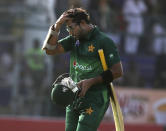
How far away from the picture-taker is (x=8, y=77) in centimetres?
1283

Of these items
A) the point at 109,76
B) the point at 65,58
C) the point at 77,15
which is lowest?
the point at 65,58

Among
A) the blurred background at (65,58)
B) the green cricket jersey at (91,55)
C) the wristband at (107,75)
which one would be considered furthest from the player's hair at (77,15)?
the blurred background at (65,58)

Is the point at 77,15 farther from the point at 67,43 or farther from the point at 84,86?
the point at 84,86

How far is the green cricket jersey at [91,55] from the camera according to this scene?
638 centimetres

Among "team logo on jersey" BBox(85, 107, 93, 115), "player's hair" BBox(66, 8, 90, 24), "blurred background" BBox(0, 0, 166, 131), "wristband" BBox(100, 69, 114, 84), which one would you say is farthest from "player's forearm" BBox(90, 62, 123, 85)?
"blurred background" BBox(0, 0, 166, 131)

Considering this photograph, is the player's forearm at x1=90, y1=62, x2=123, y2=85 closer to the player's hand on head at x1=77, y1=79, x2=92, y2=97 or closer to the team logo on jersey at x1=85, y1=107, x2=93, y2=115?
the player's hand on head at x1=77, y1=79, x2=92, y2=97

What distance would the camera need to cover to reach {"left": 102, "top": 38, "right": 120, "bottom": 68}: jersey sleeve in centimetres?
635

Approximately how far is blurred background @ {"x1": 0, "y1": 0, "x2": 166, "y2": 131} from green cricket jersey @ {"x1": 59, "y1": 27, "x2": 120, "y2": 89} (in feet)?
19.0

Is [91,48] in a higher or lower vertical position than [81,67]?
higher

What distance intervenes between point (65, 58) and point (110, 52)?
6.64m

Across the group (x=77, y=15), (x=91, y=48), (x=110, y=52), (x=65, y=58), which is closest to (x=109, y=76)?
(x=110, y=52)

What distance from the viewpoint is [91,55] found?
6.45m

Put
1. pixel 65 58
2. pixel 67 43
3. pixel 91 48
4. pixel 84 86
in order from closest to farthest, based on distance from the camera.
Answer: pixel 84 86 → pixel 91 48 → pixel 67 43 → pixel 65 58

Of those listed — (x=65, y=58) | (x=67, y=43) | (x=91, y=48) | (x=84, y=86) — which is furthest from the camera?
(x=65, y=58)
